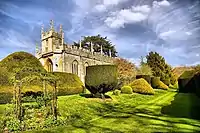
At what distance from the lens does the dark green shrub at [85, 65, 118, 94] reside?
16438mm

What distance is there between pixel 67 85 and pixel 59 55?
14.1 meters

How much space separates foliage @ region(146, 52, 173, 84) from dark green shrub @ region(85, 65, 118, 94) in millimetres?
22286

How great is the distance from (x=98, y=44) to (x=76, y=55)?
82.0ft

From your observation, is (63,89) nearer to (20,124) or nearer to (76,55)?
(20,124)

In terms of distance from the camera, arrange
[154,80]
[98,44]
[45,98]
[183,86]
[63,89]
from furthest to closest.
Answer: [98,44], [154,80], [183,86], [63,89], [45,98]

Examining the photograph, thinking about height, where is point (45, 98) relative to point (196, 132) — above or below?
above

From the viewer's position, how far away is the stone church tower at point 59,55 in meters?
35.7

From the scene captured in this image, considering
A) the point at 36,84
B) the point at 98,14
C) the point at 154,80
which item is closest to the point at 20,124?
the point at 36,84

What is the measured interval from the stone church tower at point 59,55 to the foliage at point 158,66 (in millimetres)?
11106

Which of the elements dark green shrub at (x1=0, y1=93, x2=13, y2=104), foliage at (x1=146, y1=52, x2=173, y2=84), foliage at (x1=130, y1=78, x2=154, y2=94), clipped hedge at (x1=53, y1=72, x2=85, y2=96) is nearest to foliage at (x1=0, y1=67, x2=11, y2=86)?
dark green shrub at (x1=0, y1=93, x2=13, y2=104)

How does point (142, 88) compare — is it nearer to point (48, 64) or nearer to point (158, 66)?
point (158, 66)

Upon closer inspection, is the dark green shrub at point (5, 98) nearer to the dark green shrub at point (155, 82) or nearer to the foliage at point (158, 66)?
the dark green shrub at point (155, 82)

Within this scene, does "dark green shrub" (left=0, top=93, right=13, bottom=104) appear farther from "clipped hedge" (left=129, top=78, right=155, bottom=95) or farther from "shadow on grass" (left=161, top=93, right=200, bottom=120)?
"clipped hedge" (left=129, top=78, right=155, bottom=95)

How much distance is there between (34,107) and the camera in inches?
445
